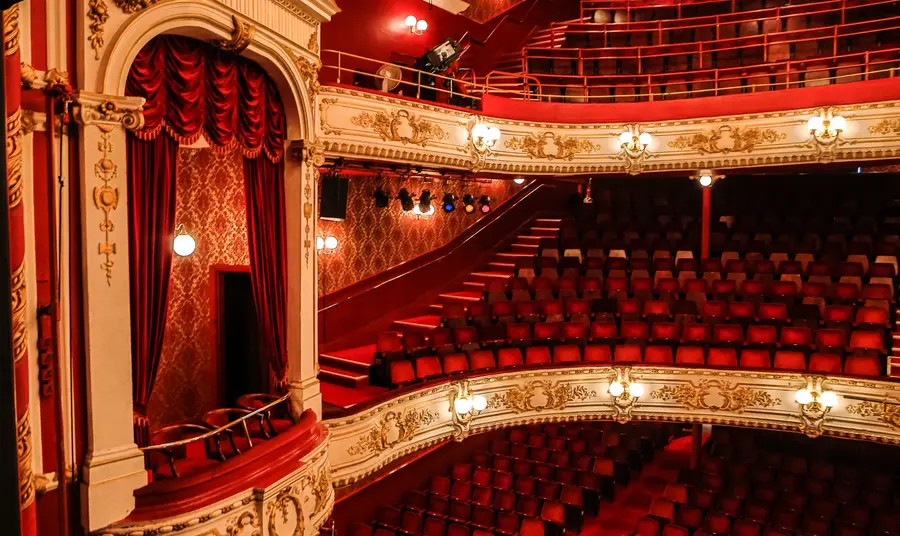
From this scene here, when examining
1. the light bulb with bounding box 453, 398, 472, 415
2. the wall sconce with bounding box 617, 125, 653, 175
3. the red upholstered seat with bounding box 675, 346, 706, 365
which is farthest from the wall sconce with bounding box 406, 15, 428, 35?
the red upholstered seat with bounding box 675, 346, 706, 365

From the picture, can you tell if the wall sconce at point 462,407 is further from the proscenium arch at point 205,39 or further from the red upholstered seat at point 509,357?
the proscenium arch at point 205,39

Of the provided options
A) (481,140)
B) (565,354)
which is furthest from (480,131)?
(565,354)

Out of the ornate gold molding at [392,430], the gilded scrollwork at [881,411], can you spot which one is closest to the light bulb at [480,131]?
the ornate gold molding at [392,430]

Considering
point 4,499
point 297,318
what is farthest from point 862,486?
point 4,499

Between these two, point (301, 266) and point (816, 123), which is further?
point (816, 123)

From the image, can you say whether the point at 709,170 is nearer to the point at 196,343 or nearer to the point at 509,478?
the point at 509,478

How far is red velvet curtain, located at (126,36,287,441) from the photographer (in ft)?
6.06

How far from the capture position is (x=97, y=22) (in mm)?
1670

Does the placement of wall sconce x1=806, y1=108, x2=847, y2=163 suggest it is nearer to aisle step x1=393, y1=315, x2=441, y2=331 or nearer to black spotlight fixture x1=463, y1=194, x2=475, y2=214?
black spotlight fixture x1=463, y1=194, x2=475, y2=214

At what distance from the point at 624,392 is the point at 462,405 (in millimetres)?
1182

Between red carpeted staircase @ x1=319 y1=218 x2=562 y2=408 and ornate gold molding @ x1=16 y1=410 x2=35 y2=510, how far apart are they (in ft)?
5.69

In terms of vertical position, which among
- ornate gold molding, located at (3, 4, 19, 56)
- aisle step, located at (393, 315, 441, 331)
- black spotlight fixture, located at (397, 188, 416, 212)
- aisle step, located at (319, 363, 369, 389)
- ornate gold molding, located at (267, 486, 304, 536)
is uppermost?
ornate gold molding, located at (3, 4, 19, 56)

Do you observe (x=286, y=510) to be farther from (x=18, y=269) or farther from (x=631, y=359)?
(x=631, y=359)

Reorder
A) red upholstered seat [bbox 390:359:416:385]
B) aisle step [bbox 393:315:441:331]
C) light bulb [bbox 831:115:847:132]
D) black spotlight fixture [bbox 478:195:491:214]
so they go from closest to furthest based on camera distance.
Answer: red upholstered seat [bbox 390:359:416:385], light bulb [bbox 831:115:847:132], aisle step [bbox 393:315:441:331], black spotlight fixture [bbox 478:195:491:214]
